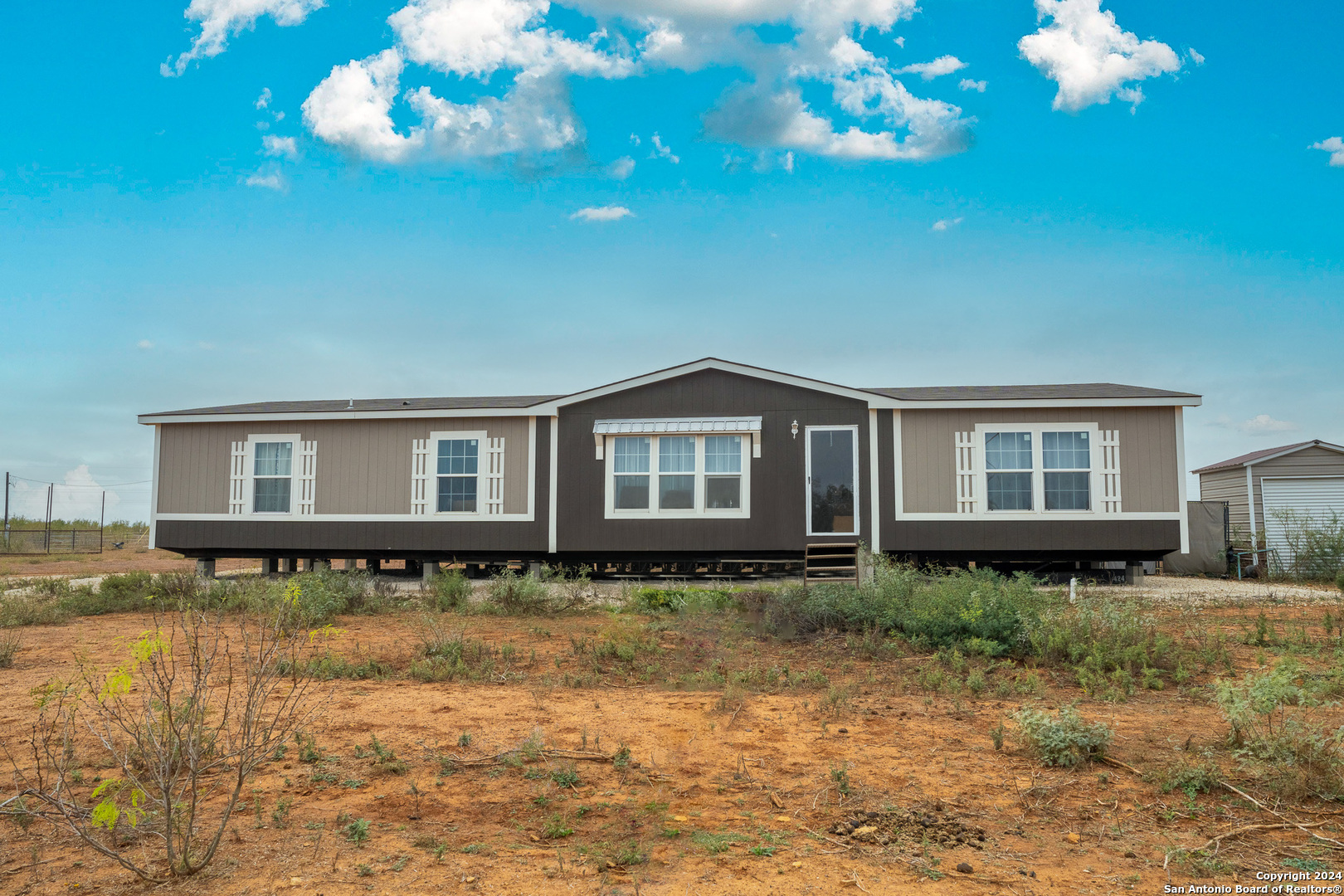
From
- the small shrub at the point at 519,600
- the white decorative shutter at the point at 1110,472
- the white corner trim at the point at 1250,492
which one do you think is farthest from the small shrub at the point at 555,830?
the white corner trim at the point at 1250,492

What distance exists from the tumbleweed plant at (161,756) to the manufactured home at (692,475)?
8083mm

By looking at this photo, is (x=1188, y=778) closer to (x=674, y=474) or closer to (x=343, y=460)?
(x=674, y=474)

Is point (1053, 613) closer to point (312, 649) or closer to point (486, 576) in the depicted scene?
point (312, 649)

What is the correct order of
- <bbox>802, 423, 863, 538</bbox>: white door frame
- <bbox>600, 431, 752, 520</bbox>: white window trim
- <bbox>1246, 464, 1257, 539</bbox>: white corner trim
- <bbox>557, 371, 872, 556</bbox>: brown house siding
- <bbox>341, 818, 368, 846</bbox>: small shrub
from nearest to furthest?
<bbox>341, 818, 368, 846</bbox>: small shrub
<bbox>802, 423, 863, 538</bbox>: white door frame
<bbox>557, 371, 872, 556</bbox>: brown house siding
<bbox>600, 431, 752, 520</bbox>: white window trim
<bbox>1246, 464, 1257, 539</bbox>: white corner trim

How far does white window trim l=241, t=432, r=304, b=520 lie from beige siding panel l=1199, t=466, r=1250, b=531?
67.0 ft

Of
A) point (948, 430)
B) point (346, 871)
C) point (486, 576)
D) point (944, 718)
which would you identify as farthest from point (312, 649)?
point (948, 430)

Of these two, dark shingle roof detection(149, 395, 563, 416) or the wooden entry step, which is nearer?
the wooden entry step

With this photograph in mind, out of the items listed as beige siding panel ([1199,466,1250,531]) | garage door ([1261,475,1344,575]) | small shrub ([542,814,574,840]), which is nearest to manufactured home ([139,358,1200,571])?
garage door ([1261,475,1344,575])

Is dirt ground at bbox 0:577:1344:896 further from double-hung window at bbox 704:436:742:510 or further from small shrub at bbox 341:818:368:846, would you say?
double-hung window at bbox 704:436:742:510

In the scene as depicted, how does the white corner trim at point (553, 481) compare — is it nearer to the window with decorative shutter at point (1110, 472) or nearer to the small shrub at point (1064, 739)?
the window with decorative shutter at point (1110, 472)

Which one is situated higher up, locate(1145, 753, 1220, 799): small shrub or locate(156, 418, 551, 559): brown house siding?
locate(156, 418, 551, 559): brown house siding

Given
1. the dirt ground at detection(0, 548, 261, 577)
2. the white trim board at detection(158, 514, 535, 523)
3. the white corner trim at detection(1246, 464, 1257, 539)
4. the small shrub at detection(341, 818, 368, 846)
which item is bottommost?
the dirt ground at detection(0, 548, 261, 577)

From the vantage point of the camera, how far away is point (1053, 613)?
779 cm

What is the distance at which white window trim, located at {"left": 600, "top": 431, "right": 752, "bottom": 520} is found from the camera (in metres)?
14.1
